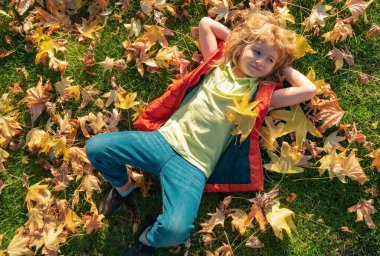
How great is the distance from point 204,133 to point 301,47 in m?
1.03

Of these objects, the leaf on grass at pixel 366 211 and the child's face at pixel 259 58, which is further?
the leaf on grass at pixel 366 211

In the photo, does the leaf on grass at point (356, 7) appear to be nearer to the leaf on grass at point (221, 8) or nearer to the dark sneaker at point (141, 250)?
the leaf on grass at point (221, 8)

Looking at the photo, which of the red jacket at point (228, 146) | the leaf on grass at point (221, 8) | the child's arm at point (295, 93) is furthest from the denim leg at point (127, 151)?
the leaf on grass at point (221, 8)

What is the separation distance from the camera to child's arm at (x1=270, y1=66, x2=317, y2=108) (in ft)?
9.07

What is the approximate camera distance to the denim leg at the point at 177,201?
99.4 inches

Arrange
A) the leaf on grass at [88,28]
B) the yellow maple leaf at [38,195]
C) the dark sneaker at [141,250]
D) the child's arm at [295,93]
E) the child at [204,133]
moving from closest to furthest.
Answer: the child at [204,133], the child's arm at [295,93], the dark sneaker at [141,250], the yellow maple leaf at [38,195], the leaf on grass at [88,28]

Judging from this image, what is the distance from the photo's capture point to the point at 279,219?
2840 millimetres

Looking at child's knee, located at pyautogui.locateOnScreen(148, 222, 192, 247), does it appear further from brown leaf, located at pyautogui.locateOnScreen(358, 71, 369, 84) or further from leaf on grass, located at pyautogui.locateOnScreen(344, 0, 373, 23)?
leaf on grass, located at pyautogui.locateOnScreen(344, 0, 373, 23)

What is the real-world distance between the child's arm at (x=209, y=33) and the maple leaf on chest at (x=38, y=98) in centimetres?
131

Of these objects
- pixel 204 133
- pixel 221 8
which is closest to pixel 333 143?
pixel 204 133

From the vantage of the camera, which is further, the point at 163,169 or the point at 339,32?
the point at 339,32

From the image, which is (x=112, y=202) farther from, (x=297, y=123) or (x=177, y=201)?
(x=297, y=123)

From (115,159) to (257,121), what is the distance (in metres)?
1.03

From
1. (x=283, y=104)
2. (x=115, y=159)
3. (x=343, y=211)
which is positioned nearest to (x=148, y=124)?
(x=115, y=159)
